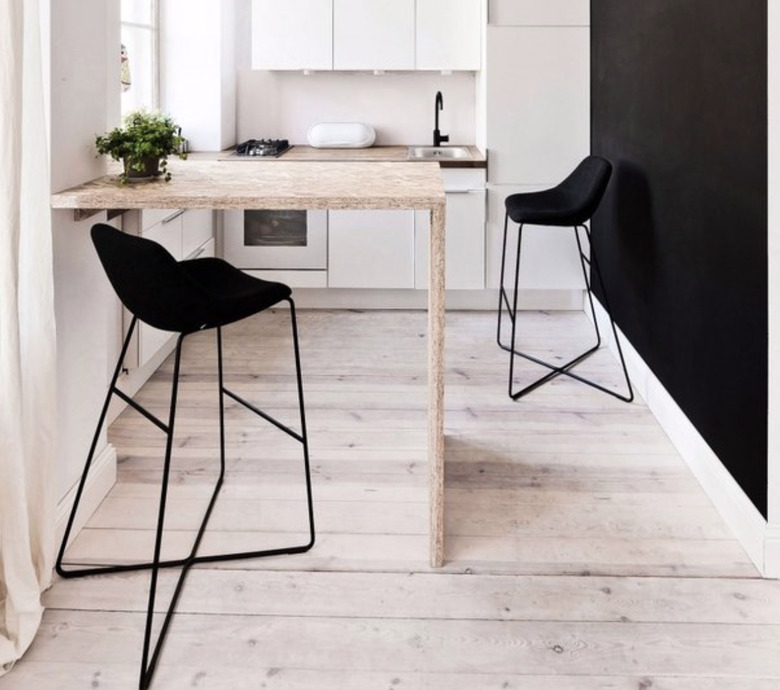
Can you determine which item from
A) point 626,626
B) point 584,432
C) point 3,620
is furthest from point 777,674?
point 3,620

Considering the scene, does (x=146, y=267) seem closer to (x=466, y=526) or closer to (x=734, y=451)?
(x=466, y=526)

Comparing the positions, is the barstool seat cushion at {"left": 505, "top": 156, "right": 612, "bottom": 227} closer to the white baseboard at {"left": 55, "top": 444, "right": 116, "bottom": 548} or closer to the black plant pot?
the black plant pot

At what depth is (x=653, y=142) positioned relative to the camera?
339 centimetres

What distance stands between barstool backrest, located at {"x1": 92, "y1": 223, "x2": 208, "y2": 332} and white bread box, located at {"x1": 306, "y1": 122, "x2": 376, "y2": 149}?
3.47m

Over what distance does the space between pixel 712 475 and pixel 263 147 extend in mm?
3262

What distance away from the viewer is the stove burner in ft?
15.9

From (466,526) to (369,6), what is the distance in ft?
11.7

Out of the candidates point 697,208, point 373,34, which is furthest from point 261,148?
point 697,208

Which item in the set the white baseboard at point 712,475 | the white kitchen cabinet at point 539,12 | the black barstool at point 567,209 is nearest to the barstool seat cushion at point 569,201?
the black barstool at point 567,209

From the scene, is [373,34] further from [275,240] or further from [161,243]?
[161,243]

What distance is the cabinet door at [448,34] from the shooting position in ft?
16.3

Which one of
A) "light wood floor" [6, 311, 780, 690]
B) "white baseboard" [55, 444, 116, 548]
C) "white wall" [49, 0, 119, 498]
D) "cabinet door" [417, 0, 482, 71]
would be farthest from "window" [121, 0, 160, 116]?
"white baseboard" [55, 444, 116, 548]

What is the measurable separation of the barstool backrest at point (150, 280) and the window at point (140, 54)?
2756 mm

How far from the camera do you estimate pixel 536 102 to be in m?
4.77
